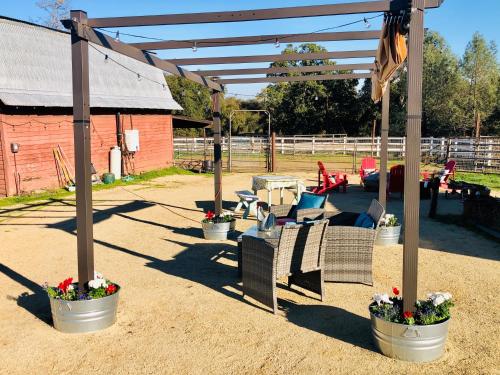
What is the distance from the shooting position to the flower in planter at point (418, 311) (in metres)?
4.06

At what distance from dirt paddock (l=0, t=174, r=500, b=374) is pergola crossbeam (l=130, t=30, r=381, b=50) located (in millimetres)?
2933

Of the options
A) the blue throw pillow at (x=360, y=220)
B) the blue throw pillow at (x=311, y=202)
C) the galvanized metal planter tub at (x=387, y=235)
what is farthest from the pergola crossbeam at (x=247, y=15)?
the galvanized metal planter tub at (x=387, y=235)

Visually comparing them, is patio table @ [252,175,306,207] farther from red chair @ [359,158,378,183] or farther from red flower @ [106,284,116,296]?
red flower @ [106,284,116,296]

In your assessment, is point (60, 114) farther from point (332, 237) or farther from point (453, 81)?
point (453, 81)

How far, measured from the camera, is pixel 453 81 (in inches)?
1551

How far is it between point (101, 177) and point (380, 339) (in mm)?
15981

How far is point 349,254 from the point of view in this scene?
6.04m

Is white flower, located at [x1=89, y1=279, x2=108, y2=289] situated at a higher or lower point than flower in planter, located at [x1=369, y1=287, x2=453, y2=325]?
higher

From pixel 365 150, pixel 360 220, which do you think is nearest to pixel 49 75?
pixel 360 220

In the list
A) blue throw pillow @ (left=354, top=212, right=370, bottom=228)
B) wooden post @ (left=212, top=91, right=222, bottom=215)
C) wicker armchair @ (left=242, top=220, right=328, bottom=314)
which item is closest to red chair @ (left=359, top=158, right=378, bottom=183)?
wooden post @ (left=212, top=91, right=222, bottom=215)

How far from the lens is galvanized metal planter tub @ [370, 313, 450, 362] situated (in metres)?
3.99

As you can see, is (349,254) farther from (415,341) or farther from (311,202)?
(311,202)

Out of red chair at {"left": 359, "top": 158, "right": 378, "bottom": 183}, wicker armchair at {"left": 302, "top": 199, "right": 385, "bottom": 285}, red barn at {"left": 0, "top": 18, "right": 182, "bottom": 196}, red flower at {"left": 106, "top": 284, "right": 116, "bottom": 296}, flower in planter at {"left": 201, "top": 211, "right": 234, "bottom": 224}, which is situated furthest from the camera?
red chair at {"left": 359, "top": 158, "right": 378, "bottom": 183}

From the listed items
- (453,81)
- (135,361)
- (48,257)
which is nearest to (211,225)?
(48,257)
